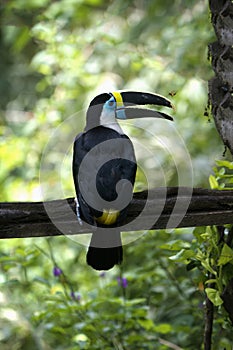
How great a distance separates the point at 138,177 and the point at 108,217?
4.67 feet

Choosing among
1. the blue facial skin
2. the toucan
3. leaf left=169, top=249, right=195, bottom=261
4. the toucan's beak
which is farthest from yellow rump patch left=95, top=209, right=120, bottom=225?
the blue facial skin

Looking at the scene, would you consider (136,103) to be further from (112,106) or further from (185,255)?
(185,255)

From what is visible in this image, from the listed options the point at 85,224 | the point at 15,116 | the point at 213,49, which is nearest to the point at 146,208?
the point at 85,224

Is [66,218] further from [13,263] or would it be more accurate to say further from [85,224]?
[13,263]

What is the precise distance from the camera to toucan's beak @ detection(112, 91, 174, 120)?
186 cm

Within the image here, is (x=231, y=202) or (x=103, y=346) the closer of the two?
(x=231, y=202)

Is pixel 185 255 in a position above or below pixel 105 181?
below

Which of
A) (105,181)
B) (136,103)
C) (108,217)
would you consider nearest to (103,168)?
(105,181)

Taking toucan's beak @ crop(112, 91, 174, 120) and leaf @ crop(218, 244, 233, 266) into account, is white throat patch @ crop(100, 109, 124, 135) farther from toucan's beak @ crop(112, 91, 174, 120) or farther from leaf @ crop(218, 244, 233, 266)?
leaf @ crop(218, 244, 233, 266)

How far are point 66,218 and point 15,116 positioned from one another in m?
3.50

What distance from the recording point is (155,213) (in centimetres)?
142

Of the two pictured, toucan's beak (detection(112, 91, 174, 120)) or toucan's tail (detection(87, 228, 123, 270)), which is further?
toucan's beak (detection(112, 91, 174, 120))

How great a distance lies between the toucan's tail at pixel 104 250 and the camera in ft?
5.50

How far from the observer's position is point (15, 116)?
4.80m
